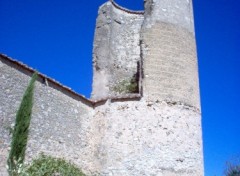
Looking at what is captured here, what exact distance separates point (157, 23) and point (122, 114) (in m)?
4.06

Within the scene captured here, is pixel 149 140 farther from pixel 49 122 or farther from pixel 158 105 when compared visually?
pixel 49 122

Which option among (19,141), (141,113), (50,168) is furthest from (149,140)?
(19,141)

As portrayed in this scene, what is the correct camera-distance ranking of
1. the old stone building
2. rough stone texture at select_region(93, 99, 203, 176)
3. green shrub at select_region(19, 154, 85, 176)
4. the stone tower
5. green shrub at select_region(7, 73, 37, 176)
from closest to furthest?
green shrub at select_region(7, 73, 37, 176) < green shrub at select_region(19, 154, 85, 176) < the old stone building < rough stone texture at select_region(93, 99, 203, 176) < the stone tower

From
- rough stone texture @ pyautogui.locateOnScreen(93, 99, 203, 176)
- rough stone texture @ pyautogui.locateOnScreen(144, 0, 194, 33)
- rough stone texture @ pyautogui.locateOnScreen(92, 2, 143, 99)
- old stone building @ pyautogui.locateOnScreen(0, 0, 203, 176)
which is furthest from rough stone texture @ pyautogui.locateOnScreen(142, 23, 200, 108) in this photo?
rough stone texture @ pyautogui.locateOnScreen(92, 2, 143, 99)

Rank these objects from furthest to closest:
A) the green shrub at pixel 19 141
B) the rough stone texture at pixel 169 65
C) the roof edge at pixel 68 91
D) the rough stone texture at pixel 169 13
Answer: the rough stone texture at pixel 169 13 < the rough stone texture at pixel 169 65 < the roof edge at pixel 68 91 < the green shrub at pixel 19 141

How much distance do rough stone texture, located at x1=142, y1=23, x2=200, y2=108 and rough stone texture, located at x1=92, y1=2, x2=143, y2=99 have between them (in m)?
2.31

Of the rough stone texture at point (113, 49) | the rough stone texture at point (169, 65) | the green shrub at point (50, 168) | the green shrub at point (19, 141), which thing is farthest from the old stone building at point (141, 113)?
the green shrub at point (19, 141)

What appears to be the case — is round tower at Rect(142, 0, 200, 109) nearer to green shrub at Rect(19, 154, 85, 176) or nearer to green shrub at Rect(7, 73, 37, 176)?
green shrub at Rect(19, 154, 85, 176)

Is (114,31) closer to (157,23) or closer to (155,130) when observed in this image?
(157,23)

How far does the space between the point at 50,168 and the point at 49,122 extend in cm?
173

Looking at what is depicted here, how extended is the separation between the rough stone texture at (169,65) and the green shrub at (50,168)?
3999 mm

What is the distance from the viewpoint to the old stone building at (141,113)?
12.7m

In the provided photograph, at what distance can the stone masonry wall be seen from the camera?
450 inches

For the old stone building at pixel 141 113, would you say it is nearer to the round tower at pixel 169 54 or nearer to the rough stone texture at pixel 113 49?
the round tower at pixel 169 54
